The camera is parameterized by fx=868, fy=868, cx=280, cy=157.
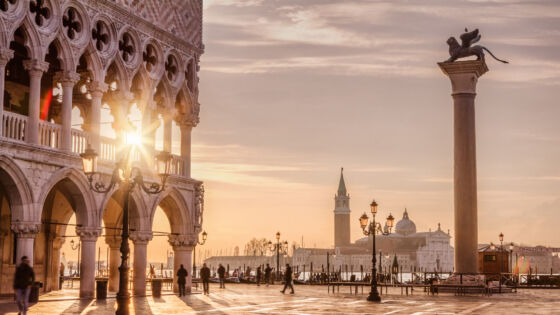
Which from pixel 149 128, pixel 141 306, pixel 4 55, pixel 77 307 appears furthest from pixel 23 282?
pixel 149 128

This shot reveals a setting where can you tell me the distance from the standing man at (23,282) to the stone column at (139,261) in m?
11.8

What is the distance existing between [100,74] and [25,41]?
11.5ft

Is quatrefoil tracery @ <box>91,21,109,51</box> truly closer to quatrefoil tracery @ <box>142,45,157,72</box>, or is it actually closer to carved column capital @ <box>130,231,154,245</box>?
quatrefoil tracery @ <box>142,45,157,72</box>

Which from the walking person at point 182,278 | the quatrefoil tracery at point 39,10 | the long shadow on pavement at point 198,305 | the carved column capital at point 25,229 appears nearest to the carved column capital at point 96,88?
the quatrefoil tracery at point 39,10

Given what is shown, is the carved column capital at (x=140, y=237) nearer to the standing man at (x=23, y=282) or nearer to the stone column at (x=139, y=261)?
the stone column at (x=139, y=261)

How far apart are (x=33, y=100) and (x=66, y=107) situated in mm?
1579

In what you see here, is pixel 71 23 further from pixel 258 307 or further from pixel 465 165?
pixel 465 165

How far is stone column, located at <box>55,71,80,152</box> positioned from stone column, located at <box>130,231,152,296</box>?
5.08 metres

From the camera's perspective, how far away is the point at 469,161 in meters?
38.0

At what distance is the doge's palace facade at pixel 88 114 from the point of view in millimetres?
25594

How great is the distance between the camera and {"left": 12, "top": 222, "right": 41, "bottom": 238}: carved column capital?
2534cm

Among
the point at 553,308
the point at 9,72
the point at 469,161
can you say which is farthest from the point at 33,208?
the point at 469,161

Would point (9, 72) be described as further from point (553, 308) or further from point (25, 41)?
point (553, 308)

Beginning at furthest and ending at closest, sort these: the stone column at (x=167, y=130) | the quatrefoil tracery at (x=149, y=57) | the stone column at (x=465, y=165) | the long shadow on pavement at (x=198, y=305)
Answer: the stone column at (x=465, y=165)
the stone column at (x=167, y=130)
the quatrefoil tracery at (x=149, y=57)
the long shadow on pavement at (x=198, y=305)
